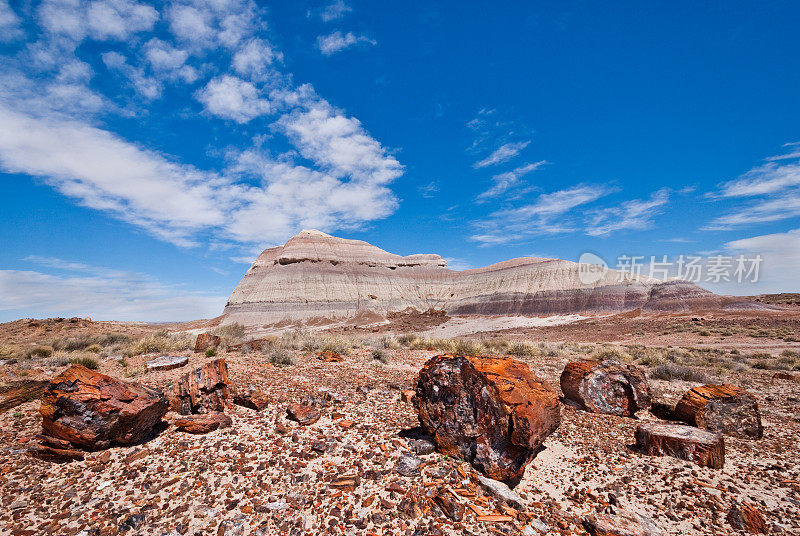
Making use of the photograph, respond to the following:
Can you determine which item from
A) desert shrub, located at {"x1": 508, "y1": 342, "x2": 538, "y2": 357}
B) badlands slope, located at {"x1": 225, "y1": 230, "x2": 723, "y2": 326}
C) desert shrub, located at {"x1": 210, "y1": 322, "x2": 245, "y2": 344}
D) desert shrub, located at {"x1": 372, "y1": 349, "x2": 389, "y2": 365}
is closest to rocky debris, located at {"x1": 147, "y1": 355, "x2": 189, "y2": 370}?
desert shrub, located at {"x1": 210, "y1": 322, "x2": 245, "y2": 344}

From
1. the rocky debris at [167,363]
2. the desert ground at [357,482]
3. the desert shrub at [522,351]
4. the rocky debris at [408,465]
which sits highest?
the rocky debris at [408,465]

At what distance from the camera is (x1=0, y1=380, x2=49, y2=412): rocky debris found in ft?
19.1

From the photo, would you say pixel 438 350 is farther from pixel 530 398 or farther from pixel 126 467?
pixel 126 467

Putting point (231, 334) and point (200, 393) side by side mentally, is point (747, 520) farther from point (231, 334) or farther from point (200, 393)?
point (231, 334)

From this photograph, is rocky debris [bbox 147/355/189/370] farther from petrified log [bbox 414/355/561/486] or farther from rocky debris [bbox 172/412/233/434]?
petrified log [bbox 414/355/561/486]

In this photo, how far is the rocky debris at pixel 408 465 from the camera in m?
4.09

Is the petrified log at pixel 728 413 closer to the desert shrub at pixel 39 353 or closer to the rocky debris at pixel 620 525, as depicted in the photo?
the rocky debris at pixel 620 525

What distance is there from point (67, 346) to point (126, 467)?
15.5m

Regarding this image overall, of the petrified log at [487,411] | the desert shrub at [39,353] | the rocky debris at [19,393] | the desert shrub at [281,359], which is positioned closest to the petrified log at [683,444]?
the petrified log at [487,411]

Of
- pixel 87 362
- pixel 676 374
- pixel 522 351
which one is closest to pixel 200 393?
pixel 87 362

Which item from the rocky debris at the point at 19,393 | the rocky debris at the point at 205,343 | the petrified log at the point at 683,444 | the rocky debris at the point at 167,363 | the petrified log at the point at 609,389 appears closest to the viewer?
the petrified log at the point at 683,444

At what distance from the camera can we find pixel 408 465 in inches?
165

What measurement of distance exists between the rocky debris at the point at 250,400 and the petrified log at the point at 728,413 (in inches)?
306

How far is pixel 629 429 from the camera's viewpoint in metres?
5.75
